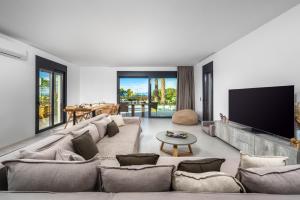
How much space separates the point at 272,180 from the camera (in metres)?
0.93

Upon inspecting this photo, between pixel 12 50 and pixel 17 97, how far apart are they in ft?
3.54

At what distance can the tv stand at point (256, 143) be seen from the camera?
2031 millimetres

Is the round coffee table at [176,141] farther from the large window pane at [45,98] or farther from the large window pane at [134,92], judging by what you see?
the large window pane at [134,92]

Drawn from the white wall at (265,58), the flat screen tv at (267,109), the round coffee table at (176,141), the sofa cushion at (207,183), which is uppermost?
the white wall at (265,58)

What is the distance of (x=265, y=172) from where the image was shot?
971 mm

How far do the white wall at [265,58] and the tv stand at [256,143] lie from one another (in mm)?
819

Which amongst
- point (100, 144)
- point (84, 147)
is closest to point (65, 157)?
point (84, 147)

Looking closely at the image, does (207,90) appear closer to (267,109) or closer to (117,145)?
(267,109)

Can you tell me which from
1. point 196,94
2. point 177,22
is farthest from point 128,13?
point 196,94

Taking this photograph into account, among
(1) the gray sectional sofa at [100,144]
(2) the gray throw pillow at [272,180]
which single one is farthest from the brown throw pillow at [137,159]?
(1) the gray sectional sofa at [100,144]

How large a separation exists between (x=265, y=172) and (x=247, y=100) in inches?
100

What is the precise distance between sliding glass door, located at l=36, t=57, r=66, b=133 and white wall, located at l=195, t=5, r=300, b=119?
533 centimetres

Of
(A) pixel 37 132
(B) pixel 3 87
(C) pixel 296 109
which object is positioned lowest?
(A) pixel 37 132

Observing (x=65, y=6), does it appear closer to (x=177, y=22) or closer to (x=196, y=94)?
(x=177, y=22)
